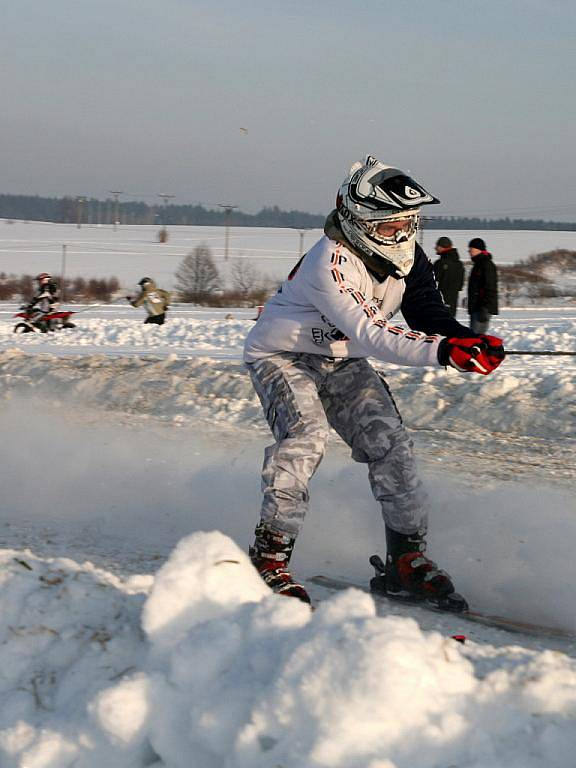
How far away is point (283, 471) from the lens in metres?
3.87

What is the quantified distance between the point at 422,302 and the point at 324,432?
0.80 m

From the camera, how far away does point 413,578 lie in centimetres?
398

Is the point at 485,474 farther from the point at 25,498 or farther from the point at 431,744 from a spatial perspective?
the point at 431,744

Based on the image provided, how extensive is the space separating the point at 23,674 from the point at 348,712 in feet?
3.40

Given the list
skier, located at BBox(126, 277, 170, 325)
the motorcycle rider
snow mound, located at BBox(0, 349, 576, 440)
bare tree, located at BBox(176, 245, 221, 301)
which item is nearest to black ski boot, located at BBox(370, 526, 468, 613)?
snow mound, located at BBox(0, 349, 576, 440)

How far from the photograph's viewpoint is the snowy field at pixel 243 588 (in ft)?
6.77

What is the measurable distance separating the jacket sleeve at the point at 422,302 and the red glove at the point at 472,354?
0.60 m

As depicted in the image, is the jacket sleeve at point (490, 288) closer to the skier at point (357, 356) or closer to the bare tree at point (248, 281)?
the skier at point (357, 356)

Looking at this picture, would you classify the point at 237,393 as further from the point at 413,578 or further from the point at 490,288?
the point at 413,578

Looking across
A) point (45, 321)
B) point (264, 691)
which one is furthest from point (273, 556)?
point (45, 321)

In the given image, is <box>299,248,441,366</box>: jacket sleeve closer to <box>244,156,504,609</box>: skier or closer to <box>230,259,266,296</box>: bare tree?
<box>244,156,504,609</box>: skier

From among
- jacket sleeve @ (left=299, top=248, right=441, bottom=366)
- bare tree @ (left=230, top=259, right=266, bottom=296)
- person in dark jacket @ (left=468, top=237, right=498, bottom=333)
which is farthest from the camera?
bare tree @ (left=230, top=259, right=266, bottom=296)

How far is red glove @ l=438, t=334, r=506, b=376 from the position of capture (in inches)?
140

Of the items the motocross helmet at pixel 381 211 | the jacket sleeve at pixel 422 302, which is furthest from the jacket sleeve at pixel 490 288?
the motocross helmet at pixel 381 211
